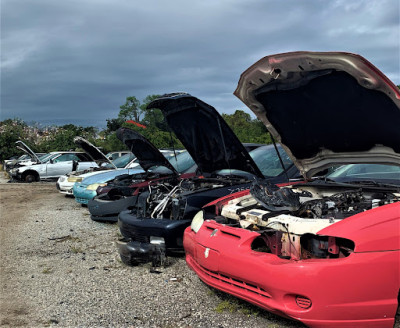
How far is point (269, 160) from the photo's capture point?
5949 millimetres

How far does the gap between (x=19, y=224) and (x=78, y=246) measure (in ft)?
8.38

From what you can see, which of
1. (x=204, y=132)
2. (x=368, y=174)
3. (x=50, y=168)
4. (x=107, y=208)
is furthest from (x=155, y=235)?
(x=50, y=168)

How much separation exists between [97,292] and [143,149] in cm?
412

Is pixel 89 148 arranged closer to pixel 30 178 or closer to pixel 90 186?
pixel 90 186

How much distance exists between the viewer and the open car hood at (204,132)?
5008 mm

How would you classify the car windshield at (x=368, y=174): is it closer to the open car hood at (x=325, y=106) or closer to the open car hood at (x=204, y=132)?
the open car hood at (x=325, y=106)

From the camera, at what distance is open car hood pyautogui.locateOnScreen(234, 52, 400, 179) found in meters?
2.79

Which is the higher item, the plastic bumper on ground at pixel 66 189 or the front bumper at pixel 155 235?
the front bumper at pixel 155 235

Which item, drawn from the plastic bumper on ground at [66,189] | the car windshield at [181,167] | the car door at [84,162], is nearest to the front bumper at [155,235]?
the car windshield at [181,167]

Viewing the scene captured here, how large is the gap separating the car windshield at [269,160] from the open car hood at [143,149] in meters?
1.78

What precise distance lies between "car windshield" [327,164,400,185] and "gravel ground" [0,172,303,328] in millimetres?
2005

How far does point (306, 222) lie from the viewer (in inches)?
108

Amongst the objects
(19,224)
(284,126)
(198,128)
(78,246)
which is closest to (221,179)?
(198,128)


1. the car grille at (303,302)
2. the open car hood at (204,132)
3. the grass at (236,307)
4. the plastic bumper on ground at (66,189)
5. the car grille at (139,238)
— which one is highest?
the open car hood at (204,132)
